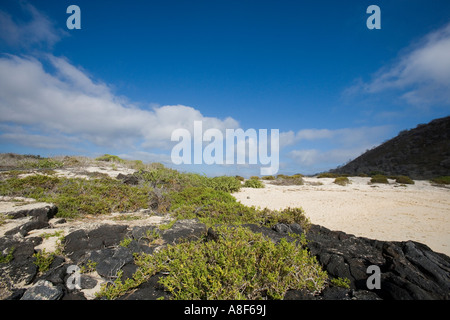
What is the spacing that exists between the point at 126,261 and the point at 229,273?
2.30 meters

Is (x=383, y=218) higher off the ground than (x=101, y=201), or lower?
lower

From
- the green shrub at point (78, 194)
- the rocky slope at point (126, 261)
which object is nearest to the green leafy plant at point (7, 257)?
the rocky slope at point (126, 261)

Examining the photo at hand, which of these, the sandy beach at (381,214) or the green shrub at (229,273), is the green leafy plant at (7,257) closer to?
the green shrub at (229,273)

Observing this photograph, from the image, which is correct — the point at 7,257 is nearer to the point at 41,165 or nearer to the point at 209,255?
the point at 209,255

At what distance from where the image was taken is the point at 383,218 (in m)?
9.09

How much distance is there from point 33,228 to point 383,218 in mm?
12321

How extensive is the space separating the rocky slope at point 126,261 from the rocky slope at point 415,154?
30.8 m

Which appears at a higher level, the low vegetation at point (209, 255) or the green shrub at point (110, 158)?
the green shrub at point (110, 158)

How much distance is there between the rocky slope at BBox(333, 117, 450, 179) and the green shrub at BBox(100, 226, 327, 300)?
32736 millimetres

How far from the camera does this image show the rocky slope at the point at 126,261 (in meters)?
3.24

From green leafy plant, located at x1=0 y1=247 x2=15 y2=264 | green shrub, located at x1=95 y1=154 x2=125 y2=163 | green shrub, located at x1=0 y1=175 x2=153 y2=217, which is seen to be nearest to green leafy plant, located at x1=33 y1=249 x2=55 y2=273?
green leafy plant, located at x1=0 y1=247 x2=15 y2=264
